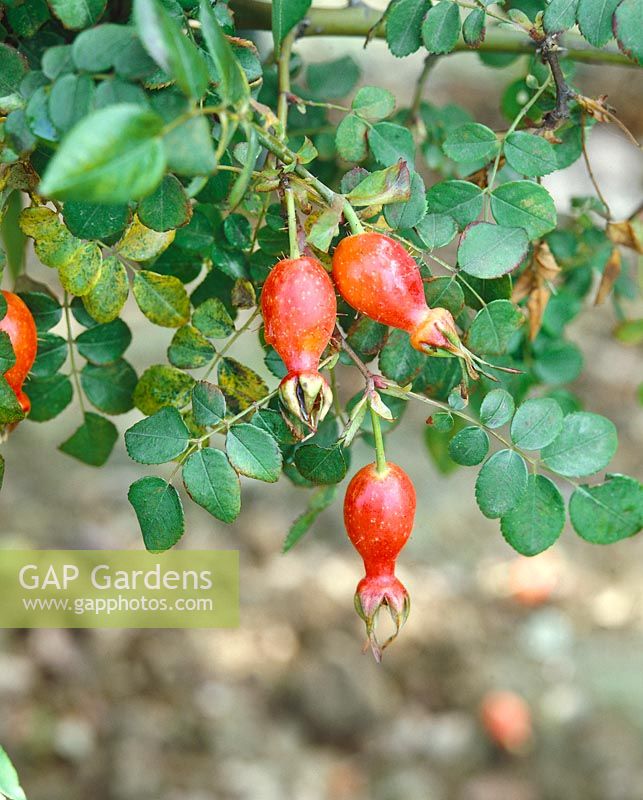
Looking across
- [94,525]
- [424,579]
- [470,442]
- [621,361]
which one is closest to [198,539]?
[94,525]

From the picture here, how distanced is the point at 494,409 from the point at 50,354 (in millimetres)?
331

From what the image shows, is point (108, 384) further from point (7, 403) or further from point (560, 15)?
point (560, 15)

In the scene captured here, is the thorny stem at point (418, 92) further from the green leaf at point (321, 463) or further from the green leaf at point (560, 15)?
the green leaf at point (321, 463)

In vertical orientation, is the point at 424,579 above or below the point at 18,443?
below

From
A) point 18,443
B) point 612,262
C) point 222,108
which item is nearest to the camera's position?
point 222,108

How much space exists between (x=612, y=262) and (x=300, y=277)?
0.45m

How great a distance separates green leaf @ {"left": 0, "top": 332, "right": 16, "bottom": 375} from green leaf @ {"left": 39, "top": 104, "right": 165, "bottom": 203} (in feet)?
0.73

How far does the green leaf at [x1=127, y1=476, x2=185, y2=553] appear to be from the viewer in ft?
1.84

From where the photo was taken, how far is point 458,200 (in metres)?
0.61

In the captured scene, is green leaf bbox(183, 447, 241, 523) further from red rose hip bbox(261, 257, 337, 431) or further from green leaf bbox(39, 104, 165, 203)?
green leaf bbox(39, 104, 165, 203)

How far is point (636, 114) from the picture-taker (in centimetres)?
261

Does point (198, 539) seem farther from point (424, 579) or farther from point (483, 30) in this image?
point (483, 30)

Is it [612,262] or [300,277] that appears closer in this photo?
[300,277]

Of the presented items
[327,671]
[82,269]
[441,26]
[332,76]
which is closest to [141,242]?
[82,269]
